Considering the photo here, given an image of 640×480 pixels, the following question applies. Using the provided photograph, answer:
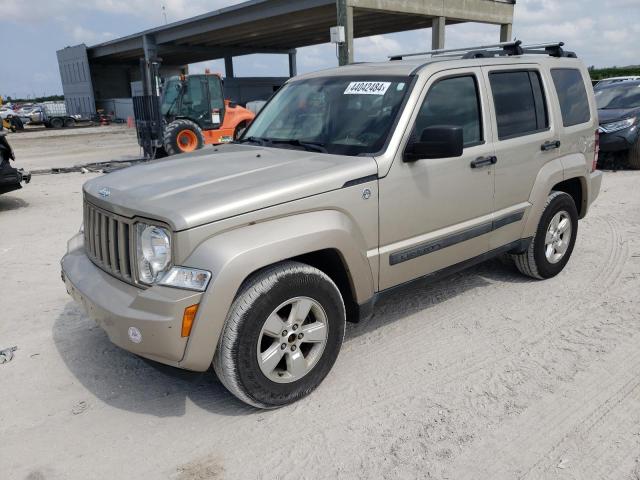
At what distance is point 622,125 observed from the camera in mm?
10508

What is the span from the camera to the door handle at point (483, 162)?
12.7 feet

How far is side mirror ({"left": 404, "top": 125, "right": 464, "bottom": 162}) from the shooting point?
321cm

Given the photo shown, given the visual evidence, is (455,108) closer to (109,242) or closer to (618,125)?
(109,242)

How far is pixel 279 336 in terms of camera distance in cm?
297

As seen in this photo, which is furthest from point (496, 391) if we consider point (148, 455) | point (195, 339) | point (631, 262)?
point (631, 262)

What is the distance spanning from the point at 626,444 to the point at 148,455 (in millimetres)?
2472

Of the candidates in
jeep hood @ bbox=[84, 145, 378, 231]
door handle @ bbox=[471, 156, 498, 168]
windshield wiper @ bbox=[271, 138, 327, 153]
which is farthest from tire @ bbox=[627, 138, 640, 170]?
jeep hood @ bbox=[84, 145, 378, 231]

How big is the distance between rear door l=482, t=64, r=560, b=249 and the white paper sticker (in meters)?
0.90

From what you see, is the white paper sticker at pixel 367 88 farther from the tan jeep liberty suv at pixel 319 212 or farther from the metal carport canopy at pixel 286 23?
the metal carport canopy at pixel 286 23

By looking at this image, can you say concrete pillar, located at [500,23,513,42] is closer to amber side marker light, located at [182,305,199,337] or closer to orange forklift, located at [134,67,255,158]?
orange forklift, located at [134,67,255,158]

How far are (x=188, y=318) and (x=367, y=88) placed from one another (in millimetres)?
2099

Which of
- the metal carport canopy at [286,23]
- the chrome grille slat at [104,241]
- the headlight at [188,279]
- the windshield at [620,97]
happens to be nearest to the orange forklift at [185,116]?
the metal carport canopy at [286,23]

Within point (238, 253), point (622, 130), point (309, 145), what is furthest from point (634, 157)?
point (238, 253)

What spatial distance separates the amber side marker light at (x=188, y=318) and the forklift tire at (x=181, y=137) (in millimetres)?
11226
